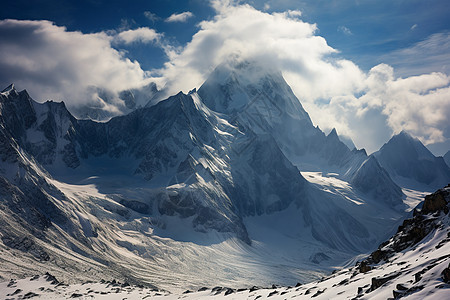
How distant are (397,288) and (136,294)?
91756 millimetres

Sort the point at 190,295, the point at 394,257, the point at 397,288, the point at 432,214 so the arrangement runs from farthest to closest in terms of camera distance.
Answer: the point at 190,295 → the point at 432,214 → the point at 394,257 → the point at 397,288

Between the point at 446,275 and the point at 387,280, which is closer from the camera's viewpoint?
the point at 446,275

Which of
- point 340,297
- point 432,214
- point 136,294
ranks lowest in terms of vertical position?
point 136,294

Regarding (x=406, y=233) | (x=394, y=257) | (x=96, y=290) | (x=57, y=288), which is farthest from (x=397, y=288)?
(x=57, y=288)

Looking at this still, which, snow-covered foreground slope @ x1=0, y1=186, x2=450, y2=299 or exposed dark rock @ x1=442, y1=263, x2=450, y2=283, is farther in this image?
snow-covered foreground slope @ x1=0, y1=186, x2=450, y2=299

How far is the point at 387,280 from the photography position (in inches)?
2026

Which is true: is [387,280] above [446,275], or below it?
below

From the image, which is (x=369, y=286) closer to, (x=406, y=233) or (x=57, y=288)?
(x=406, y=233)

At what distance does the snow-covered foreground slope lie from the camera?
44.0m

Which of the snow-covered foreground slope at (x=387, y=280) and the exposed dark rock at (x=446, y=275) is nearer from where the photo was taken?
the exposed dark rock at (x=446, y=275)

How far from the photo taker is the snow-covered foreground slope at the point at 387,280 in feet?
144

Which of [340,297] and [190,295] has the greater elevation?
[340,297]

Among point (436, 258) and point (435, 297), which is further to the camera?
point (436, 258)

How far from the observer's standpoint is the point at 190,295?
10981 cm
